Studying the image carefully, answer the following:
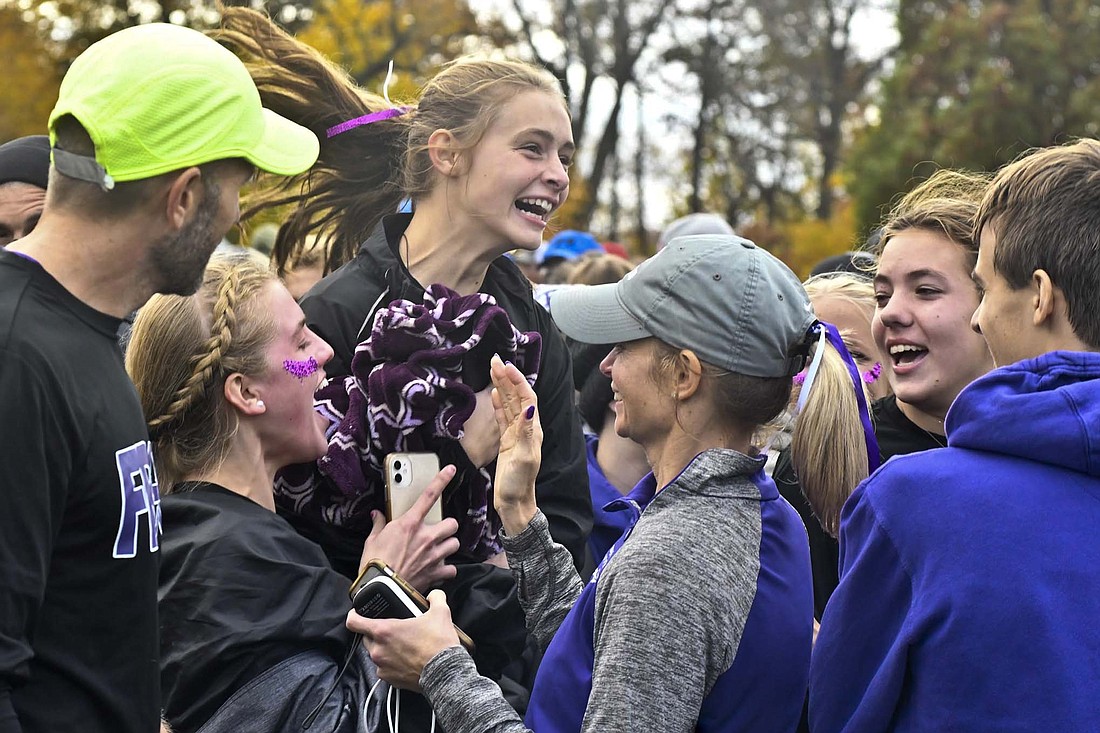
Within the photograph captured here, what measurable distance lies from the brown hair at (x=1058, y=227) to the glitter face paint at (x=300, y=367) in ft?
5.65

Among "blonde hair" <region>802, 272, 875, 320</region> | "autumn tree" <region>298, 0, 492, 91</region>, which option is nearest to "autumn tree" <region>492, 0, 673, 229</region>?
"autumn tree" <region>298, 0, 492, 91</region>

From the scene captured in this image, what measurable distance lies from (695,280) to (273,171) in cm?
92

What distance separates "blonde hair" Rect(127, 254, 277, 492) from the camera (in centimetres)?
302

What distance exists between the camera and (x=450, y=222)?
3875mm

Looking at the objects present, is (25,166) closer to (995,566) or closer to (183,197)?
(183,197)

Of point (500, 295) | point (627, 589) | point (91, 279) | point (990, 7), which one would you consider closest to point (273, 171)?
point (91, 279)

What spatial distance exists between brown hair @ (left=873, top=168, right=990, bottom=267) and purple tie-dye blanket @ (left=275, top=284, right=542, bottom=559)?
1.36 m

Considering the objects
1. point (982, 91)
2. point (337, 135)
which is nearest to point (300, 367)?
point (337, 135)

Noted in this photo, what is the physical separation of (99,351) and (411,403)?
1.06 metres

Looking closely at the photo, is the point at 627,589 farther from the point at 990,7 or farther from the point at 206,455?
the point at 990,7

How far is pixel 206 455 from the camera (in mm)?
3061

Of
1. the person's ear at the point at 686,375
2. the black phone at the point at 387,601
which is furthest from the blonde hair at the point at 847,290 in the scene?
the black phone at the point at 387,601

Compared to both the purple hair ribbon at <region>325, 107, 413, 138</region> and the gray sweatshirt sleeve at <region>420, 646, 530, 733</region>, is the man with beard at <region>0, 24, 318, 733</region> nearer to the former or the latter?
the gray sweatshirt sleeve at <region>420, 646, 530, 733</region>

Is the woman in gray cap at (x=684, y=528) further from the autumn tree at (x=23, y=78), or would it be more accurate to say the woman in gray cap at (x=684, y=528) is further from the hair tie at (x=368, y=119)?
the autumn tree at (x=23, y=78)
